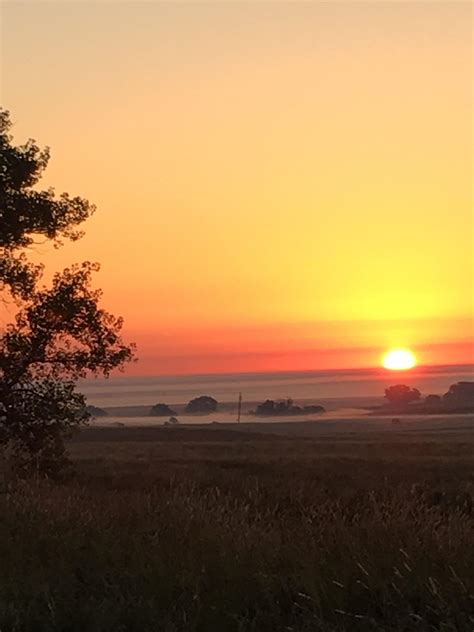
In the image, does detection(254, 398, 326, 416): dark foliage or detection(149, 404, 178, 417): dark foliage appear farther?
detection(149, 404, 178, 417): dark foliage

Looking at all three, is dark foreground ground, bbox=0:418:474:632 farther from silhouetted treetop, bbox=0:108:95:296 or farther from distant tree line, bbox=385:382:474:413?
distant tree line, bbox=385:382:474:413

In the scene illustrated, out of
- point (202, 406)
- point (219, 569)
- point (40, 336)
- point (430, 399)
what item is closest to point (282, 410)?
point (202, 406)

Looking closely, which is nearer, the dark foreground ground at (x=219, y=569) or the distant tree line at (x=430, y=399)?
the dark foreground ground at (x=219, y=569)

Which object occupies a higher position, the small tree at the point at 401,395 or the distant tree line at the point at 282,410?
the small tree at the point at 401,395

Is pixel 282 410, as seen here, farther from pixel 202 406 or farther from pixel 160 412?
pixel 160 412

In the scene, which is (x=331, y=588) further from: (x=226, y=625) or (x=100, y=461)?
(x=100, y=461)

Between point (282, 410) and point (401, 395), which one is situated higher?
point (401, 395)

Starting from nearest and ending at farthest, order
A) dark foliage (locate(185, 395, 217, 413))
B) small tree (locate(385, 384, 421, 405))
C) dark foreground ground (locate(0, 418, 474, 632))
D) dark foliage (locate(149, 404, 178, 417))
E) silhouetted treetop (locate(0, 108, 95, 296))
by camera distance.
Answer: dark foreground ground (locate(0, 418, 474, 632)) → silhouetted treetop (locate(0, 108, 95, 296)) → dark foliage (locate(149, 404, 178, 417)) → small tree (locate(385, 384, 421, 405)) → dark foliage (locate(185, 395, 217, 413))

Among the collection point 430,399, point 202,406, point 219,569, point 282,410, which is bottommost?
point 282,410

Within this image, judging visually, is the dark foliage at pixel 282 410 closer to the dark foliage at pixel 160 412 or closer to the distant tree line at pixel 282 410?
the distant tree line at pixel 282 410

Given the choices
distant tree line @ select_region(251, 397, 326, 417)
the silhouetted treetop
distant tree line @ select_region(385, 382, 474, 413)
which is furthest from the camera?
distant tree line @ select_region(251, 397, 326, 417)

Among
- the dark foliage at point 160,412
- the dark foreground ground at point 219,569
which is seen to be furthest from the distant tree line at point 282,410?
the dark foreground ground at point 219,569

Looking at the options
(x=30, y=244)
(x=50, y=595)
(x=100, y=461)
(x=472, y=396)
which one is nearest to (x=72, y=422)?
(x=30, y=244)

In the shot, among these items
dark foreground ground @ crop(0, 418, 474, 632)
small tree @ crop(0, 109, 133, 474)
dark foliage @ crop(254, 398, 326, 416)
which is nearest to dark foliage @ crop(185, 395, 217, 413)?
dark foliage @ crop(254, 398, 326, 416)
